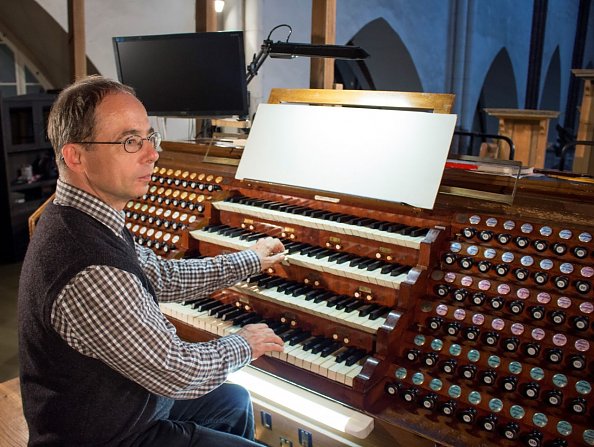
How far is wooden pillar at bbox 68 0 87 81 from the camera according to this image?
170 inches

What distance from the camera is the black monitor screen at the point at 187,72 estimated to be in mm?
3038

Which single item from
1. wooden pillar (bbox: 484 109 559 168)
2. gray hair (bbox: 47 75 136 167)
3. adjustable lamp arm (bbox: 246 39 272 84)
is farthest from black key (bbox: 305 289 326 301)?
wooden pillar (bbox: 484 109 559 168)

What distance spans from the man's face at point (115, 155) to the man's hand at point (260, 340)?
554 mm

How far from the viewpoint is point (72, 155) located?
1454mm

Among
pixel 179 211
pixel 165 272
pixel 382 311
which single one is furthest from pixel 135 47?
pixel 382 311

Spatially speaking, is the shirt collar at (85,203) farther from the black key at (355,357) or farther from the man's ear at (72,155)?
the black key at (355,357)

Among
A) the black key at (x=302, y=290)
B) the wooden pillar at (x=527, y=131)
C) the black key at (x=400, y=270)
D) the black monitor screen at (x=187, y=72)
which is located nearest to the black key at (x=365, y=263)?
the black key at (x=400, y=270)

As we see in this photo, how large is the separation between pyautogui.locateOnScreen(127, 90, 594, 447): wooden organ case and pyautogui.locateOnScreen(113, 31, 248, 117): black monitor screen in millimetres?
865

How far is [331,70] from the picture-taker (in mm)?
3520

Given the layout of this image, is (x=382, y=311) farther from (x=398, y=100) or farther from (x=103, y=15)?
(x=103, y=15)

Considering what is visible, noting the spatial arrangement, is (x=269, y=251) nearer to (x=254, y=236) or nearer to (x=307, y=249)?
(x=307, y=249)

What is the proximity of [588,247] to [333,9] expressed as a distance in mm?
2169

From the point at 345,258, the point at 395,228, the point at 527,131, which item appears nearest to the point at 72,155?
the point at 345,258

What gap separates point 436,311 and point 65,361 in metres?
1.24
